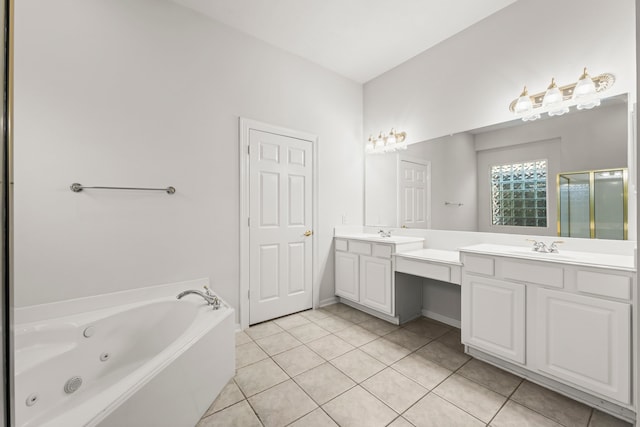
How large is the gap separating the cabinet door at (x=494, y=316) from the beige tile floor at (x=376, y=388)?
0.18 m

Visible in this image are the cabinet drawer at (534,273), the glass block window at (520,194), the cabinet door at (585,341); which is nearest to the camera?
the cabinet door at (585,341)

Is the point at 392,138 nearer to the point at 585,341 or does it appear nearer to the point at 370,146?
the point at 370,146

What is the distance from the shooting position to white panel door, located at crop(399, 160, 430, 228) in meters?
2.83

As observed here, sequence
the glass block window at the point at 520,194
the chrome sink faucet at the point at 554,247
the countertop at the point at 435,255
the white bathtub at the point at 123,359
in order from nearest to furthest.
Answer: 1. the white bathtub at the point at 123,359
2. the chrome sink faucet at the point at 554,247
3. the glass block window at the point at 520,194
4. the countertop at the point at 435,255

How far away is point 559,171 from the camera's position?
1963 millimetres

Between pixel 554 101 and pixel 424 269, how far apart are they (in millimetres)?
1602

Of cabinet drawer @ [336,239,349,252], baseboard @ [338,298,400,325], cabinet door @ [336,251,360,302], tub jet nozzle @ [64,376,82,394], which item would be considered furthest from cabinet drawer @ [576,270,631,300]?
tub jet nozzle @ [64,376,82,394]

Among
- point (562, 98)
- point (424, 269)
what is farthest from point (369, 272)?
point (562, 98)

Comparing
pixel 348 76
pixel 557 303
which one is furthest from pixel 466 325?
pixel 348 76

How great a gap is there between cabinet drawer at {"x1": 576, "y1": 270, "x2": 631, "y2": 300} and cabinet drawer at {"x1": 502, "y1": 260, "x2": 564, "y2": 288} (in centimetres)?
9

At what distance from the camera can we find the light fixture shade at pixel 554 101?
6.29ft

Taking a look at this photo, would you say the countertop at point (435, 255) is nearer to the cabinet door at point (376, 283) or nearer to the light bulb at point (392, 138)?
the cabinet door at point (376, 283)

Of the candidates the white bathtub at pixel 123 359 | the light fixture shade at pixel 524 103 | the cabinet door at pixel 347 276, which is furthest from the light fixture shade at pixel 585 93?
the white bathtub at pixel 123 359

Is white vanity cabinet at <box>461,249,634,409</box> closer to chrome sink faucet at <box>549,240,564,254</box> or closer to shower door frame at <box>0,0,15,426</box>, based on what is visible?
chrome sink faucet at <box>549,240,564,254</box>
